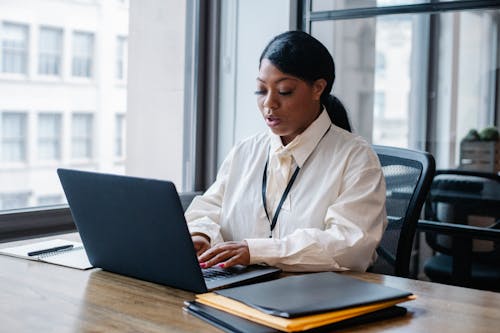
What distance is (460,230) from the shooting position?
2.66m

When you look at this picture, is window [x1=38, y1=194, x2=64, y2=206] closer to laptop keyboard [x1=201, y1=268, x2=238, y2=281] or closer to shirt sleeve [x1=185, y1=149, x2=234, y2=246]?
shirt sleeve [x1=185, y1=149, x2=234, y2=246]

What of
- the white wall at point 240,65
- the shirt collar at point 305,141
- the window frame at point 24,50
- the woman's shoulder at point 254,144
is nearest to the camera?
the shirt collar at point 305,141

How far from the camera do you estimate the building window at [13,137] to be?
93.3 inches

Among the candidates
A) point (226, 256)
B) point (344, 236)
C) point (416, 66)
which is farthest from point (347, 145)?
point (416, 66)

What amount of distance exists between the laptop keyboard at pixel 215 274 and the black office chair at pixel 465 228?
143 cm

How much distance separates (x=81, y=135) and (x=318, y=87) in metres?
1.09

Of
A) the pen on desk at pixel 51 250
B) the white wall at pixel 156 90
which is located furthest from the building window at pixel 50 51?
the pen on desk at pixel 51 250

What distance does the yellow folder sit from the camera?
3.67 ft

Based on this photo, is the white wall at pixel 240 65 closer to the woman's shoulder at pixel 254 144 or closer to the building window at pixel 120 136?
the building window at pixel 120 136

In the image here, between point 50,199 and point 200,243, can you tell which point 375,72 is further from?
point 200,243

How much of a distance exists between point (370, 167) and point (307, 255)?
1.17ft

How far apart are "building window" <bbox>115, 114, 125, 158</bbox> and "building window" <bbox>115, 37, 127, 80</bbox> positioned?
169mm

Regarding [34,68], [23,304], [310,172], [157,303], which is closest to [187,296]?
[157,303]

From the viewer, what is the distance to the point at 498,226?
102 inches
